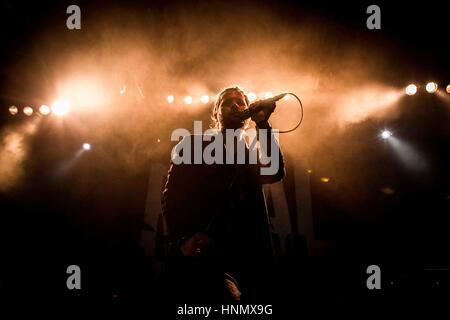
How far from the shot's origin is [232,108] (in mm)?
2174

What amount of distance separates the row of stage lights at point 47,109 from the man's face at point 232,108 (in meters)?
4.13

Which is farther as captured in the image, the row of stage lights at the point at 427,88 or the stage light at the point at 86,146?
the stage light at the point at 86,146

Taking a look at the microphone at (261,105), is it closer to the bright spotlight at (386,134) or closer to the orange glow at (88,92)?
the orange glow at (88,92)

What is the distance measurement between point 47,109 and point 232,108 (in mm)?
4506

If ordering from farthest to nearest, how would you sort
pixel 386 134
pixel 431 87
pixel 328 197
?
1. pixel 328 197
2. pixel 386 134
3. pixel 431 87

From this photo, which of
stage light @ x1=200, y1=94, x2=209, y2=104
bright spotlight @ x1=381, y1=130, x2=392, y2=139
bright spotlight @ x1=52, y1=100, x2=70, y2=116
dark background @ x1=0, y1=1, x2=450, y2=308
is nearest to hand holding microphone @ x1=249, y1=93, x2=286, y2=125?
dark background @ x1=0, y1=1, x2=450, y2=308

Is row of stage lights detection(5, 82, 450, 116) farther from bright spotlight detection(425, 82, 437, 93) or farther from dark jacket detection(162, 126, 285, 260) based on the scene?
dark jacket detection(162, 126, 285, 260)

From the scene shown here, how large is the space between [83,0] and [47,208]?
4098mm

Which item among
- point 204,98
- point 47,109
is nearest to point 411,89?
point 204,98

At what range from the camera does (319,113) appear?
210 inches

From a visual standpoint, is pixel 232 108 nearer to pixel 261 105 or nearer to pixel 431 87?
pixel 261 105

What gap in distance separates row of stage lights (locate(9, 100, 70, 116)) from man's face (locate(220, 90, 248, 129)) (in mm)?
4135

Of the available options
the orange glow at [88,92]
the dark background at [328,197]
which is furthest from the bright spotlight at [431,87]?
the orange glow at [88,92]

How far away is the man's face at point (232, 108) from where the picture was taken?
6.82 ft
